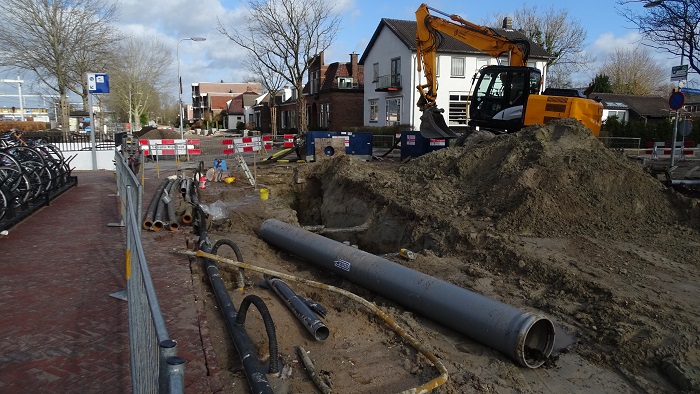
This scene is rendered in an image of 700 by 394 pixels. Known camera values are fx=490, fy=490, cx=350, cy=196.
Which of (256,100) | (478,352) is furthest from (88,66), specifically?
(256,100)

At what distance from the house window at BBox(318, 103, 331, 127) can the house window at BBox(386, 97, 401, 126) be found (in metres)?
7.51

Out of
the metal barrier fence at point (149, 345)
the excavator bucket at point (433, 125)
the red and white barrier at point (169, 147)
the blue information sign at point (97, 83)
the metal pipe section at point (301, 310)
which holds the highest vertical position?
the blue information sign at point (97, 83)

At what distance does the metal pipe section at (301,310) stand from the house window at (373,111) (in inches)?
1341

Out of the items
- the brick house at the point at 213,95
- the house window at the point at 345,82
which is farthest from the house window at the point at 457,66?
the brick house at the point at 213,95

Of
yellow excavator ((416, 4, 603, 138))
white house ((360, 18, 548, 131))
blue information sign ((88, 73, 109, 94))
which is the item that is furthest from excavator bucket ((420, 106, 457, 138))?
white house ((360, 18, 548, 131))

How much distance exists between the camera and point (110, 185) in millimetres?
14398

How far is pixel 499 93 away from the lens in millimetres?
15555

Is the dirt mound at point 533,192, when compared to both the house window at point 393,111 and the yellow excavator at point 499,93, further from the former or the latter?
the house window at point 393,111

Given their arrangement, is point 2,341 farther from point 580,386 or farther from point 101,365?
point 580,386

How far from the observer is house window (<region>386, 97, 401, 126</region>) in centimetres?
3638

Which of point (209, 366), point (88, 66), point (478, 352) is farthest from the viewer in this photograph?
point (88, 66)

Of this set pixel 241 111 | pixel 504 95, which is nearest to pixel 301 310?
pixel 504 95

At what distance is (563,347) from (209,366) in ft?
11.9

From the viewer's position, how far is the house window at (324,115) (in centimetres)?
4384
